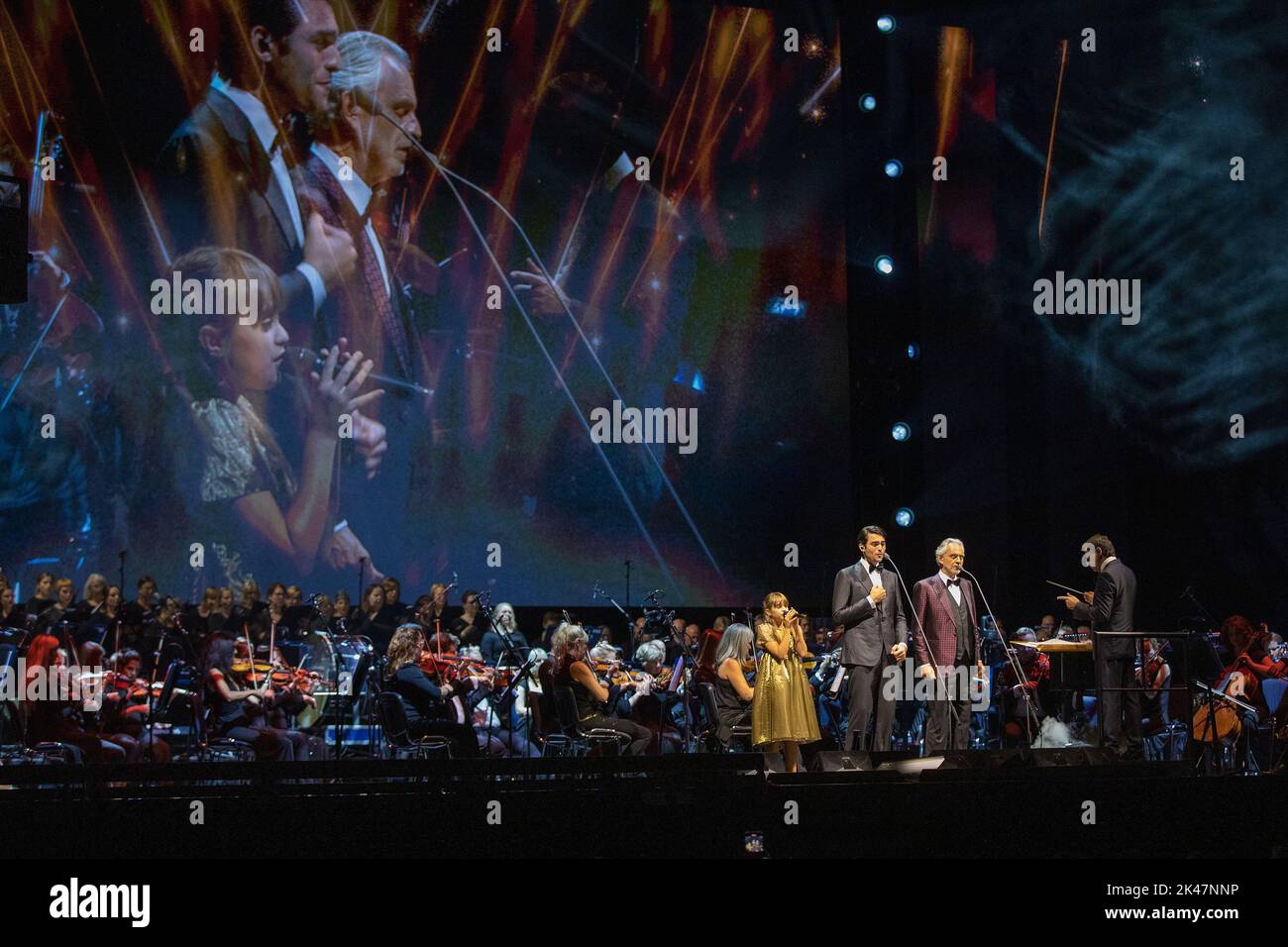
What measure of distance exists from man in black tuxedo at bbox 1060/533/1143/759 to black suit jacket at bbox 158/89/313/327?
717 cm

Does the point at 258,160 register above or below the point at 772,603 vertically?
above

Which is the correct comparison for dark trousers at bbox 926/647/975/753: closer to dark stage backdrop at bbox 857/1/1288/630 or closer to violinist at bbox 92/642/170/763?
violinist at bbox 92/642/170/763

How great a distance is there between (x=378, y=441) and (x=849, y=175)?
15.8ft

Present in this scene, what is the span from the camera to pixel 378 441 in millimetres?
12672

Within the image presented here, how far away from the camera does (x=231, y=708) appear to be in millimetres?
8461

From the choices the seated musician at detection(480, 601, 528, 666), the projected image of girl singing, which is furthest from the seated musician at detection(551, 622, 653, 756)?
the projected image of girl singing

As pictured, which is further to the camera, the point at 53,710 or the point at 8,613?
the point at 8,613

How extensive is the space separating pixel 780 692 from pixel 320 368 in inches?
246

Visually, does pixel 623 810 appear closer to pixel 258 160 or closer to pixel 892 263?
pixel 892 263

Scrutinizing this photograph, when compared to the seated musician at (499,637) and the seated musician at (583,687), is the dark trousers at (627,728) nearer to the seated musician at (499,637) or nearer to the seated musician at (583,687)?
the seated musician at (583,687)

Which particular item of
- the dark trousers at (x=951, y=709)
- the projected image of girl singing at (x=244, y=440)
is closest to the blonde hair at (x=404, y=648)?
the dark trousers at (x=951, y=709)

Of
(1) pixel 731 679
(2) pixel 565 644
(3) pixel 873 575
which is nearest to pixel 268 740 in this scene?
(2) pixel 565 644

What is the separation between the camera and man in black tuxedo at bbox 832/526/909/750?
8.05m
